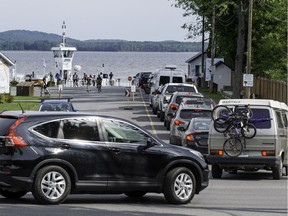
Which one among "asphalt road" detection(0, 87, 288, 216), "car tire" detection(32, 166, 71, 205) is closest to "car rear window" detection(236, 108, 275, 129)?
"asphalt road" detection(0, 87, 288, 216)

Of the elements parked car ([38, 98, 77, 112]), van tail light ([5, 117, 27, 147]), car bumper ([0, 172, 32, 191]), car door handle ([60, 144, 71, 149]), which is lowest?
car bumper ([0, 172, 32, 191])

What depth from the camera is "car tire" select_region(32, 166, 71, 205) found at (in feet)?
47.9

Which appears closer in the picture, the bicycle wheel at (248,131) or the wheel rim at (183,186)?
the wheel rim at (183,186)

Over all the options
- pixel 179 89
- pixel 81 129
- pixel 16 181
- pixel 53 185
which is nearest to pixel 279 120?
pixel 81 129

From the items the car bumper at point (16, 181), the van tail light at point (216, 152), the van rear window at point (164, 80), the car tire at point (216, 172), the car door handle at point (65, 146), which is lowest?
the car tire at point (216, 172)

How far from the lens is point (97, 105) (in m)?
57.9

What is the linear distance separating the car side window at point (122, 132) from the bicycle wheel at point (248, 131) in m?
5.75

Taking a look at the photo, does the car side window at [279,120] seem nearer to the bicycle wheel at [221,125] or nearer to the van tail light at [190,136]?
the bicycle wheel at [221,125]

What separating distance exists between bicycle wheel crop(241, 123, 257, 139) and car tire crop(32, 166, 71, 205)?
7143 millimetres

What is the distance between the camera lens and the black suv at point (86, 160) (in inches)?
574

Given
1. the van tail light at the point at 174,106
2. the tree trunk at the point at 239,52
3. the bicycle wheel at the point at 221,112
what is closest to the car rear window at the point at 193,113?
the van tail light at the point at 174,106

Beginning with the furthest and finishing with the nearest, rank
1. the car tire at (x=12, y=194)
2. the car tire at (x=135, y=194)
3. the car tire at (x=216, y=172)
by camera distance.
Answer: the car tire at (x=216, y=172) < the car tire at (x=135, y=194) < the car tire at (x=12, y=194)

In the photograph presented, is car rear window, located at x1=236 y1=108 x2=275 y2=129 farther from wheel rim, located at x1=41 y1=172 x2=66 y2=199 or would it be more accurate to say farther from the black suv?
wheel rim, located at x1=41 y1=172 x2=66 y2=199

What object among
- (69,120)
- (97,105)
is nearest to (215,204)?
(69,120)
